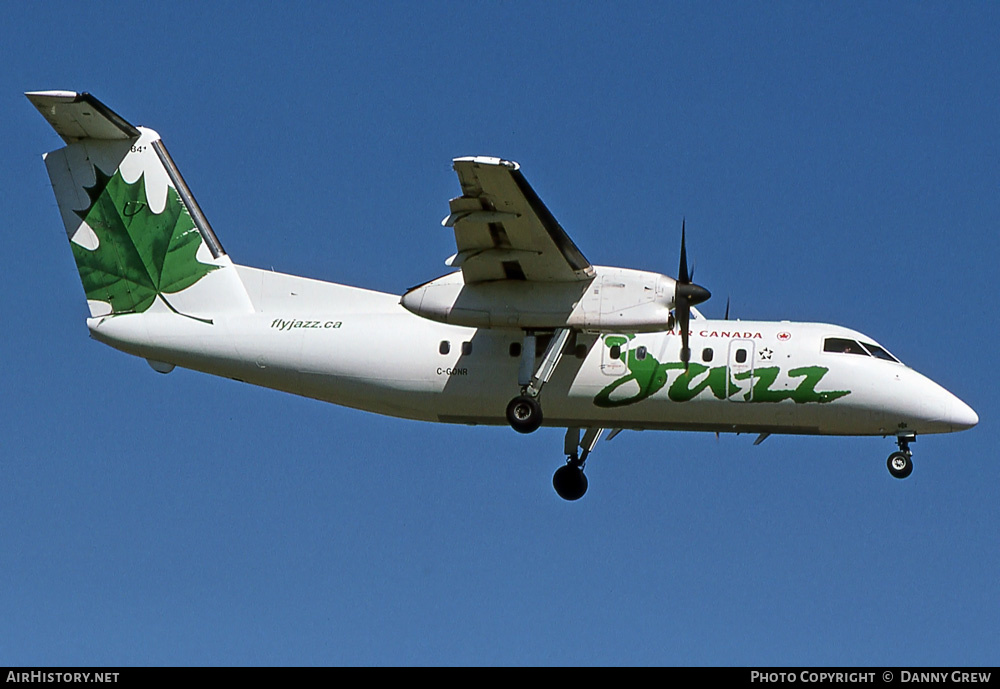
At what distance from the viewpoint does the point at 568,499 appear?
2219 cm

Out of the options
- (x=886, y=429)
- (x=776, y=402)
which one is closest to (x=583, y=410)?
(x=776, y=402)

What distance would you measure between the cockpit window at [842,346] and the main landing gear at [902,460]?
1354 millimetres

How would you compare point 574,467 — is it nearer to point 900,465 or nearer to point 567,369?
point 567,369

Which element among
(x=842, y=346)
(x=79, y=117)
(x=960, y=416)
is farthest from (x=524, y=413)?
(x=79, y=117)

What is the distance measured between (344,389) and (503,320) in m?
2.89

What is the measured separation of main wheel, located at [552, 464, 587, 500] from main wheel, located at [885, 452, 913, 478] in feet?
15.5

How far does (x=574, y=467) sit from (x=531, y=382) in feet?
9.64

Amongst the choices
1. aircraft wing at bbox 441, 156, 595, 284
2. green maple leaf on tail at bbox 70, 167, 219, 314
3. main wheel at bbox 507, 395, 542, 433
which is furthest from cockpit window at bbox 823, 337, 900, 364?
green maple leaf on tail at bbox 70, 167, 219, 314

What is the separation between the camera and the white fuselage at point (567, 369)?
788 inches

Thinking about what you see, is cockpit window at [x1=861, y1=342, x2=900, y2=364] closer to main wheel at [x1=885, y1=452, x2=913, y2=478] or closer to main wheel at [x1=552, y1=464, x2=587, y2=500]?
main wheel at [x1=885, y1=452, x2=913, y2=478]
